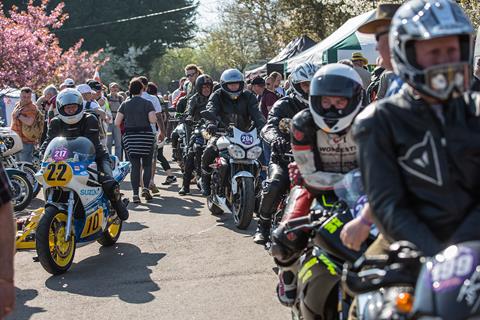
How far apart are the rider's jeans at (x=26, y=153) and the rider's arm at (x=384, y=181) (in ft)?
37.7

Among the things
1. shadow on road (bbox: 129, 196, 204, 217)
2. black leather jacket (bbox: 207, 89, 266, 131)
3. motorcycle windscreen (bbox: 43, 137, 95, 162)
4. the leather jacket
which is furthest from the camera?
shadow on road (bbox: 129, 196, 204, 217)

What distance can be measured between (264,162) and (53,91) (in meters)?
5.96

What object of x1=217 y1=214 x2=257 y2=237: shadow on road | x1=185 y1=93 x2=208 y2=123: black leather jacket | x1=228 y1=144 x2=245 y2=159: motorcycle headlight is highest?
x1=185 y1=93 x2=208 y2=123: black leather jacket

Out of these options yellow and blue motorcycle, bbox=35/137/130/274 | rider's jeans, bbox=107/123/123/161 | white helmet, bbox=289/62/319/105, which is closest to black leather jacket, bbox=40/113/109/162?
yellow and blue motorcycle, bbox=35/137/130/274

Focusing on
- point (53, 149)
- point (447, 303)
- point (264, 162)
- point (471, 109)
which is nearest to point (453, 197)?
point (471, 109)

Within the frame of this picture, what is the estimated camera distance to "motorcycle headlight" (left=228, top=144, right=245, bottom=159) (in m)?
9.29

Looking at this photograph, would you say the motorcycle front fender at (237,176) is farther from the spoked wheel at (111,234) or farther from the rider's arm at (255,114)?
the spoked wheel at (111,234)

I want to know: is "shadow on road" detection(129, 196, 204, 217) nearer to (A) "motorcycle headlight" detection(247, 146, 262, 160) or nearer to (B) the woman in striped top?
(B) the woman in striped top

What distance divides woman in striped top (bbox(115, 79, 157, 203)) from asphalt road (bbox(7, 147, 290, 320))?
243 centimetres

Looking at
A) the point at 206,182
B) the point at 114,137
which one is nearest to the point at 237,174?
the point at 206,182

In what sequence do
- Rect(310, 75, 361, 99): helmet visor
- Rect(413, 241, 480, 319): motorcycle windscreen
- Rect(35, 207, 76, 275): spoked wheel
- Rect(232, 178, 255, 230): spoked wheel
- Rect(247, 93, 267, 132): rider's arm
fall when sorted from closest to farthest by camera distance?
Rect(413, 241, 480, 319): motorcycle windscreen, Rect(310, 75, 361, 99): helmet visor, Rect(35, 207, 76, 275): spoked wheel, Rect(232, 178, 255, 230): spoked wheel, Rect(247, 93, 267, 132): rider's arm

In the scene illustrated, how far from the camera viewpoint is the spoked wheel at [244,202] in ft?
29.2

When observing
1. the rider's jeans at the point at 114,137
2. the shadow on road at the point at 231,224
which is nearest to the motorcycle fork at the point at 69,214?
the shadow on road at the point at 231,224

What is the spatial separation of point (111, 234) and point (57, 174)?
4.58 feet
